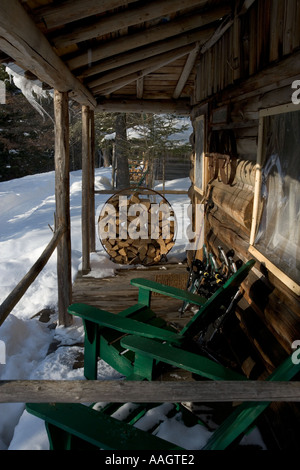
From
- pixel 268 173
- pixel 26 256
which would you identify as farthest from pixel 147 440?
pixel 26 256

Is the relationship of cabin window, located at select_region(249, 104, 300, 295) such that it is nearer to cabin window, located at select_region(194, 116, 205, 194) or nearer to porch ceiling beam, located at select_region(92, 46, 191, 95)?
porch ceiling beam, located at select_region(92, 46, 191, 95)

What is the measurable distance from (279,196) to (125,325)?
150 cm

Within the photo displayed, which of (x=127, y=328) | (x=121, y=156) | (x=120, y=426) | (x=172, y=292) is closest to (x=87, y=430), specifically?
(x=120, y=426)

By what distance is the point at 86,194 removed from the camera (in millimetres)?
7035

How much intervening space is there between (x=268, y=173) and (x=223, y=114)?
1.80m

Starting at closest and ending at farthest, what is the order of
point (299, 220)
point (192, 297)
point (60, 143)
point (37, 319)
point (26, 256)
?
1. point (299, 220)
2. point (192, 297)
3. point (60, 143)
4. point (37, 319)
5. point (26, 256)

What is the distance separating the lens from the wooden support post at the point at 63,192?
4605mm

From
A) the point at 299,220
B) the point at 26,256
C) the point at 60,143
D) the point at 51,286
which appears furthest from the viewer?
the point at 26,256

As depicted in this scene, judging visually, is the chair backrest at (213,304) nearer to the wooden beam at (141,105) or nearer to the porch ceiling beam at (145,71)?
the porch ceiling beam at (145,71)

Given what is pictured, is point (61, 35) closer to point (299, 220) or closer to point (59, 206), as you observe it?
point (59, 206)

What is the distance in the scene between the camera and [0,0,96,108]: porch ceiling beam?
7.38ft

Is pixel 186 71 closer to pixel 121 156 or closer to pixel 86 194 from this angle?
pixel 86 194

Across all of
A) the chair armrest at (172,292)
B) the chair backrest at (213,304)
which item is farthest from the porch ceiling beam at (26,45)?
the chair backrest at (213,304)
